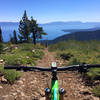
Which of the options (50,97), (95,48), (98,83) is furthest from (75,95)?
(95,48)

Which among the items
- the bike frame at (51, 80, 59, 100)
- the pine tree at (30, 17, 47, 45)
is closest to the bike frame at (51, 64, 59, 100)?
the bike frame at (51, 80, 59, 100)

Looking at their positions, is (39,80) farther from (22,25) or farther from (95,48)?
(22,25)

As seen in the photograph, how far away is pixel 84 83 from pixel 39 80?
1.75 metres

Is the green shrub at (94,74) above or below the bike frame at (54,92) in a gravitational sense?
below

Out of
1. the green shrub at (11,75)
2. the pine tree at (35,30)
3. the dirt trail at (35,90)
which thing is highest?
the pine tree at (35,30)

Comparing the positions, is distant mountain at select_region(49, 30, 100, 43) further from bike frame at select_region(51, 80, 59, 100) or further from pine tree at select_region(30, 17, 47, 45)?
bike frame at select_region(51, 80, 59, 100)

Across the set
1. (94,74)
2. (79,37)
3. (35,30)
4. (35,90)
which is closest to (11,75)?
(35,90)

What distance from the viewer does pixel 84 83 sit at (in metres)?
4.48

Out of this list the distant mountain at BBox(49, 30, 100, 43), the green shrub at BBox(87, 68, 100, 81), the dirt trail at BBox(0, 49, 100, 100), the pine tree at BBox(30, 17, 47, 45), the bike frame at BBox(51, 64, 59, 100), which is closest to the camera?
the bike frame at BBox(51, 64, 59, 100)

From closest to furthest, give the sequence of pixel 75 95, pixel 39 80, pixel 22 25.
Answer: pixel 75 95 < pixel 39 80 < pixel 22 25

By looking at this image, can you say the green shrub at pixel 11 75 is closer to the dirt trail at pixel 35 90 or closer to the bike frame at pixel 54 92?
the dirt trail at pixel 35 90

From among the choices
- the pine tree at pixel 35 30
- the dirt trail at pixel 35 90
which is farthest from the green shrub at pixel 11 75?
the pine tree at pixel 35 30

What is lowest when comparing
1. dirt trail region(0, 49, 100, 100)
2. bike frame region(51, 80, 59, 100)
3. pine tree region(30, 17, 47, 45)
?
dirt trail region(0, 49, 100, 100)

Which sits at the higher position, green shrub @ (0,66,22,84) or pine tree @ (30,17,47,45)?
pine tree @ (30,17,47,45)
